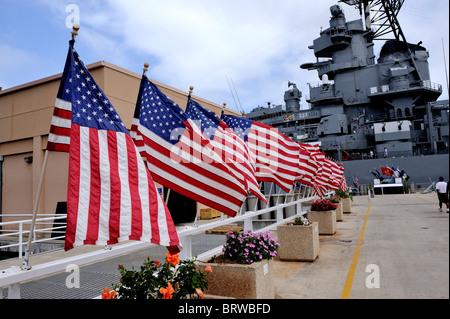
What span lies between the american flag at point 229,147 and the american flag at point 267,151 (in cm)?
192

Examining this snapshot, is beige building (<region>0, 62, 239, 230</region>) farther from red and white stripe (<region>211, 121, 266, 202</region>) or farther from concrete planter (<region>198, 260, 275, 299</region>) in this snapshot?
concrete planter (<region>198, 260, 275, 299</region>)

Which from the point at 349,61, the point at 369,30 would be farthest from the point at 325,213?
the point at 369,30

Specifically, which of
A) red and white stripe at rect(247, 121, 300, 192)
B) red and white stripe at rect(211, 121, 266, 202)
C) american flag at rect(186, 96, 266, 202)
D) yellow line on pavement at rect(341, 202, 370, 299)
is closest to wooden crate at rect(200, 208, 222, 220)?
red and white stripe at rect(247, 121, 300, 192)

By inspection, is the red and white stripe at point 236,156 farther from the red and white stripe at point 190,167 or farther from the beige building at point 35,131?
the beige building at point 35,131

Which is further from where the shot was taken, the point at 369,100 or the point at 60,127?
the point at 369,100

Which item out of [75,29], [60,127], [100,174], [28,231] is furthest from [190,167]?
[28,231]

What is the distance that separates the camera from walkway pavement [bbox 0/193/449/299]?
49.1 inches

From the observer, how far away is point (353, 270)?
21.2 feet

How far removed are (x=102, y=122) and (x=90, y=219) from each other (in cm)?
112

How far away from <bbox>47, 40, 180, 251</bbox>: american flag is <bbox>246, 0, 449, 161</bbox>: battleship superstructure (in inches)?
1729

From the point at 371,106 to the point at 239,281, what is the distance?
51590 mm

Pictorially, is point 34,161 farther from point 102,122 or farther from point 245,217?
point 102,122

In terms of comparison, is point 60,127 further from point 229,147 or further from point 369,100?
point 369,100
